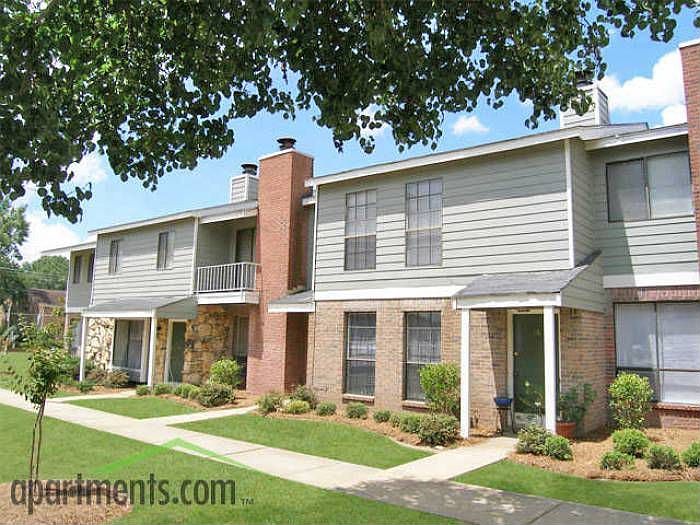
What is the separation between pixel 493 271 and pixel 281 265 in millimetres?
7534

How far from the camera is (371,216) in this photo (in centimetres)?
1552

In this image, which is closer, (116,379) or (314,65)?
(314,65)

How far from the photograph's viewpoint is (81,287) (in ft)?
94.2

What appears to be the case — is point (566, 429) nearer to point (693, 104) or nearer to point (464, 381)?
point (464, 381)

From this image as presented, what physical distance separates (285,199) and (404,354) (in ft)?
22.7

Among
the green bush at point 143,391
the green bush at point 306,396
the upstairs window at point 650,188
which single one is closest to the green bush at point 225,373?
the green bush at point 143,391

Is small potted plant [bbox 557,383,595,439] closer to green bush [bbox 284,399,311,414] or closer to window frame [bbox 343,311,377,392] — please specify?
window frame [bbox 343,311,377,392]

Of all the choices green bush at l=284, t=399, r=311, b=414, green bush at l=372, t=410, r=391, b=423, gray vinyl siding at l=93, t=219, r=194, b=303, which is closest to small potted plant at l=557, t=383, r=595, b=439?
green bush at l=372, t=410, r=391, b=423

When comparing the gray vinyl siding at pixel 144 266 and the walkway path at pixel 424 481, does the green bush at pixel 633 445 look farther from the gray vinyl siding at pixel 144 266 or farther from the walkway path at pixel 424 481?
the gray vinyl siding at pixel 144 266

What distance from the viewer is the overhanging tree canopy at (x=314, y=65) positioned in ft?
23.8

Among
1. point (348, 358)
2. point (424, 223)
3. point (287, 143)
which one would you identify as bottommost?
point (348, 358)

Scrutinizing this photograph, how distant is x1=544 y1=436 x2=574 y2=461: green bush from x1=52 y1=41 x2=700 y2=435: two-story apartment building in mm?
636

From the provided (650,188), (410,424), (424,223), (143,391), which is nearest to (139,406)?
(143,391)

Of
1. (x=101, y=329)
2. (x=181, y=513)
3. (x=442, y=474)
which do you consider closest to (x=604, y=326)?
(x=442, y=474)
